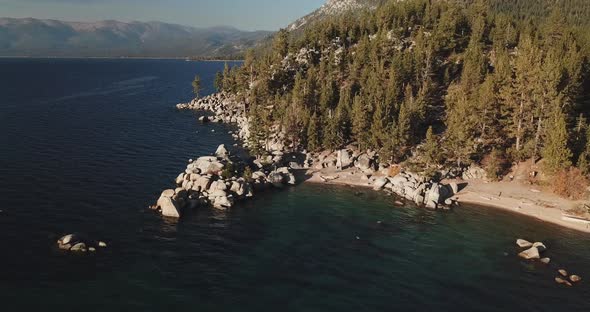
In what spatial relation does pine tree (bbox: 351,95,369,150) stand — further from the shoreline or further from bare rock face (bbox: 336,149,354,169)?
bare rock face (bbox: 336,149,354,169)

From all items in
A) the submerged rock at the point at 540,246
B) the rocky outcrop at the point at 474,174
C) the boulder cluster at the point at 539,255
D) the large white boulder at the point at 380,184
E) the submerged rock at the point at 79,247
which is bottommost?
the submerged rock at the point at 79,247

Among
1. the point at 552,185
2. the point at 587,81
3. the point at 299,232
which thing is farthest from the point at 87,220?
the point at 587,81

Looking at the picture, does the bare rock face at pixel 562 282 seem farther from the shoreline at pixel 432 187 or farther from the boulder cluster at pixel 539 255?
the shoreline at pixel 432 187

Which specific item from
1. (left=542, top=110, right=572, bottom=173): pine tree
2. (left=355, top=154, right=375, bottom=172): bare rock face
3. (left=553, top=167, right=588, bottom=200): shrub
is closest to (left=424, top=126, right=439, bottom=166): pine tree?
(left=355, top=154, right=375, bottom=172): bare rock face

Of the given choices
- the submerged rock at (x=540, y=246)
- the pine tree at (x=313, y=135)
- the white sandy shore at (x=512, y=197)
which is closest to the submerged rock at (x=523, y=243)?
the submerged rock at (x=540, y=246)

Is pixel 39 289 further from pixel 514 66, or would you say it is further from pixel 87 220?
pixel 514 66

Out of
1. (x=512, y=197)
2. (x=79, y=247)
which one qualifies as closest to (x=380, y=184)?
(x=512, y=197)
